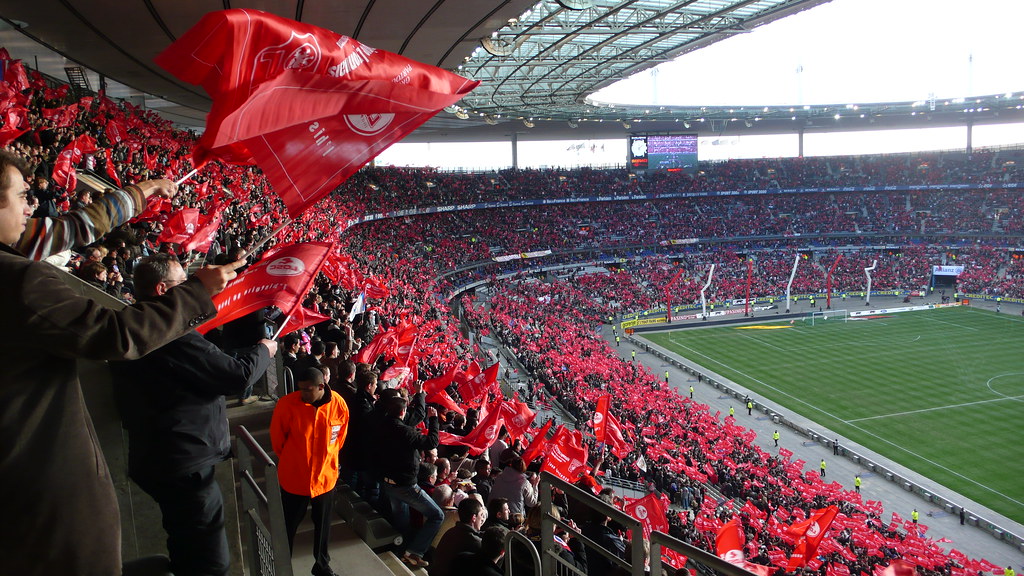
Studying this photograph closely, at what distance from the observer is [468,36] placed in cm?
1455

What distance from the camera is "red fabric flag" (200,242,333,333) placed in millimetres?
4055

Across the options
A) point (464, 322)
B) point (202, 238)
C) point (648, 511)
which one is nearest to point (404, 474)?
point (648, 511)

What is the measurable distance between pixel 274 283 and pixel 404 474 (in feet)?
5.56

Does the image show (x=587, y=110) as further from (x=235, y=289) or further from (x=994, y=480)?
(x=235, y=289)

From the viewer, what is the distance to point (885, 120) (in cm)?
6022

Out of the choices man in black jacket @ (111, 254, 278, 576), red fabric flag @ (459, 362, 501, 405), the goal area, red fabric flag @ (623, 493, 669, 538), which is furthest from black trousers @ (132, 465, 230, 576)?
the goal area

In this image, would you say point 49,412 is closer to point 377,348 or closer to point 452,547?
point 452,547

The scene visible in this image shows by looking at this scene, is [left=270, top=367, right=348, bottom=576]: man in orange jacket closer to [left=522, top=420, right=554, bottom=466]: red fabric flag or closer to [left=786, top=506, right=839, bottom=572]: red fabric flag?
[left=522, top=420, right=554, bottom=466]: red fabric flag

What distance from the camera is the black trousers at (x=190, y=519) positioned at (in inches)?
115

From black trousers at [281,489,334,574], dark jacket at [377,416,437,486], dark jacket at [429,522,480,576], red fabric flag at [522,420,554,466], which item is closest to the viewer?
dark jacket at [429,522,480,576]

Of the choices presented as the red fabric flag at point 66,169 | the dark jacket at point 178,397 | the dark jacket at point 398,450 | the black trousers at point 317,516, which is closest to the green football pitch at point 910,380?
the dark jacket at point 398,450

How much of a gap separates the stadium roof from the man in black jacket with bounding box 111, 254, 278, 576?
28.5 ft

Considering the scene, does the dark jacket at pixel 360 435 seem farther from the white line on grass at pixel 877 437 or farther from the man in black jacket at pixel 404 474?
the white line on grass at pixel 877 437

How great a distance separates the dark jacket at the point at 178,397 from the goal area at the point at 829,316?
4190 centimetres
